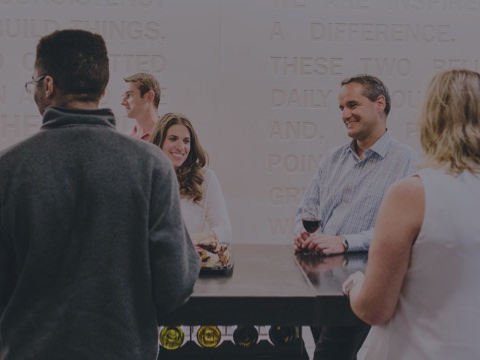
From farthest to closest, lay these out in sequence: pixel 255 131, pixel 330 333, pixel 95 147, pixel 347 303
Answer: pixel 255 131 < pixel 330 333 < pixel 347 303 < pixel 95 147

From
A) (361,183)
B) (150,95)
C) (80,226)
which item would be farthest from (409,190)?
(150,95)

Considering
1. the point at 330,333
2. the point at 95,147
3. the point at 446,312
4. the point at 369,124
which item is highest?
the point at 95,147

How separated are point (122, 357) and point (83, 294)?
7.2 inches

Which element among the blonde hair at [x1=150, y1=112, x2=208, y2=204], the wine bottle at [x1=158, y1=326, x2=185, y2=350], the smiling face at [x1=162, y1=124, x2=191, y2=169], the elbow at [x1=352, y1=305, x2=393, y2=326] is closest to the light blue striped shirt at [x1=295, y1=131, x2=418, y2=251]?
the blonde hair at [x1=150, y1=112, x2=208, y2=204]

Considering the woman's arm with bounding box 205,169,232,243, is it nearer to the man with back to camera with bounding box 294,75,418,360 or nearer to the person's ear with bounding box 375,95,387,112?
the man with back to camera with bounding box 294,75,418,360

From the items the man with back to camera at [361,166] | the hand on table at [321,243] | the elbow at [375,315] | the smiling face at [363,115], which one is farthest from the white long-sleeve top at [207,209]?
the elbow at [375,315]

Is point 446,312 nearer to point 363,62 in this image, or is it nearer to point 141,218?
point 141,218

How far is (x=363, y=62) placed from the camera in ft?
13.9

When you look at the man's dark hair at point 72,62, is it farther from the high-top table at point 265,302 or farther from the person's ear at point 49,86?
the high-top table at point 265,302

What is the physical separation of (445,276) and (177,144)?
5.64ft

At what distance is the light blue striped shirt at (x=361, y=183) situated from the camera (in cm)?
267

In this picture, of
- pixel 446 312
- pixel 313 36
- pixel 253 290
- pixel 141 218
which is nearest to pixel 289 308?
pixel 253 290

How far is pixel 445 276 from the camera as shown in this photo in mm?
1362

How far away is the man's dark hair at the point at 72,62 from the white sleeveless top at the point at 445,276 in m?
A: 0.83
